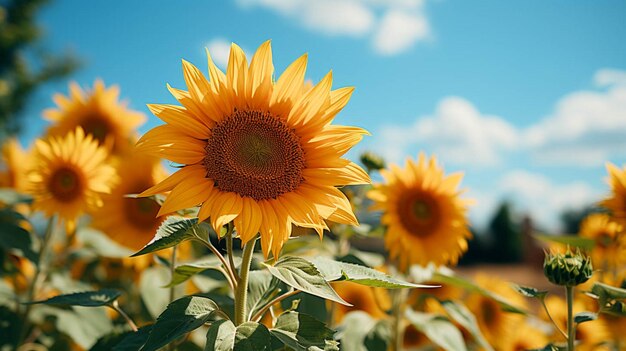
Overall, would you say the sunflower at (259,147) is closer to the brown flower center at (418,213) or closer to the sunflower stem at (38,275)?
the brown flower center at (418,213)

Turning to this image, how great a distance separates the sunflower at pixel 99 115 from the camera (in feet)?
10.3

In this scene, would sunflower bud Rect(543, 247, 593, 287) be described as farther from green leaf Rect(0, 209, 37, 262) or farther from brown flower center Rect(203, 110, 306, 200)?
green leaf Rect(0, 209, 37, 262)

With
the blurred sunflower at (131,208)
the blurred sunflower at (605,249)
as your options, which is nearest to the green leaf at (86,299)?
the blurred sunflower at (131,208)

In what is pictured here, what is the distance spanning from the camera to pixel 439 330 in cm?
206

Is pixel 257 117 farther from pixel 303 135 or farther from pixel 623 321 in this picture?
pixel 623 321

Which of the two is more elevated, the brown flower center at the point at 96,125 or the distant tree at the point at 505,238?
the brown flower center at the point at 96,125

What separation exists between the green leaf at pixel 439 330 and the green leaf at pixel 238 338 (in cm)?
105

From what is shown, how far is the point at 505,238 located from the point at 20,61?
19278mm

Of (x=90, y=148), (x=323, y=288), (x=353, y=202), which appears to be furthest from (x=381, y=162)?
(x=323, y=288)

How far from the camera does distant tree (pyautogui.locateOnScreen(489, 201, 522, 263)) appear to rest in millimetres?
17609

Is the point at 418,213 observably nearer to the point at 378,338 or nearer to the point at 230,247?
the point at 378,338

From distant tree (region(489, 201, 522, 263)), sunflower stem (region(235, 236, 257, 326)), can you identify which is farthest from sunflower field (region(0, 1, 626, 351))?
distant tree (region(489, 201, 522, 263))

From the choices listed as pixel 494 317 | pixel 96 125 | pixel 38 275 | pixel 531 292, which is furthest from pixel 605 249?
pixel 96 125

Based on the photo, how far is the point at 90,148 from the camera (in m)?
2.32
